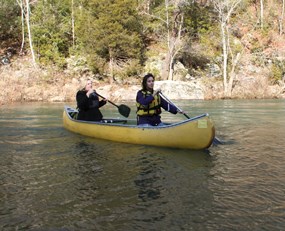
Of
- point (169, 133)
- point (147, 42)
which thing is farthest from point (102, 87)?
point (169, 133)

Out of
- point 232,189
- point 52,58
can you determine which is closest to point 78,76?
point 52,58

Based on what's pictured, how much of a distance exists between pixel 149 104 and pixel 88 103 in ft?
6.70

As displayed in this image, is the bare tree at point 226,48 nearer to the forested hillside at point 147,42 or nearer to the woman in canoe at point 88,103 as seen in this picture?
the forested hillside at point 147,42

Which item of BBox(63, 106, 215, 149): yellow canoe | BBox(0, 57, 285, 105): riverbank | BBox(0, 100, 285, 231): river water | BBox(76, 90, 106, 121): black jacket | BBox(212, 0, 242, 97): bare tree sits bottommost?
BBox(0, 100, 285, 231): river water

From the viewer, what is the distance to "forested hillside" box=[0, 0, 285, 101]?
2548 centimetres

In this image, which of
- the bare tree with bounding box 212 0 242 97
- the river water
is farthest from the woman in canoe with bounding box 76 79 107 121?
the bare tree with bounding box 212 0 242 97

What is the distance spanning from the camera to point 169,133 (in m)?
6.90

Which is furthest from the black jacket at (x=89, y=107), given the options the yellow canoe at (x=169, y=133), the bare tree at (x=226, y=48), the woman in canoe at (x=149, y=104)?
the bare tree at (x=226, y=48)

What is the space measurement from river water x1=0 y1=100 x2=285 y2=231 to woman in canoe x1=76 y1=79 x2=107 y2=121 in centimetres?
93

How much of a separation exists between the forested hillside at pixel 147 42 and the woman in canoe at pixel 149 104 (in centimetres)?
1689

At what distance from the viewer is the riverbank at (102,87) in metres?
23.1

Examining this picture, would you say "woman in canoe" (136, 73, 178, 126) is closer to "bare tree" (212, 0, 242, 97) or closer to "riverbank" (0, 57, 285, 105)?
"riverbank" (0, 57, 285, 105)

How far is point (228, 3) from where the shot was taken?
26406 millimetres

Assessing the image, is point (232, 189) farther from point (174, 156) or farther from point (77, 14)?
point (77, 14)
